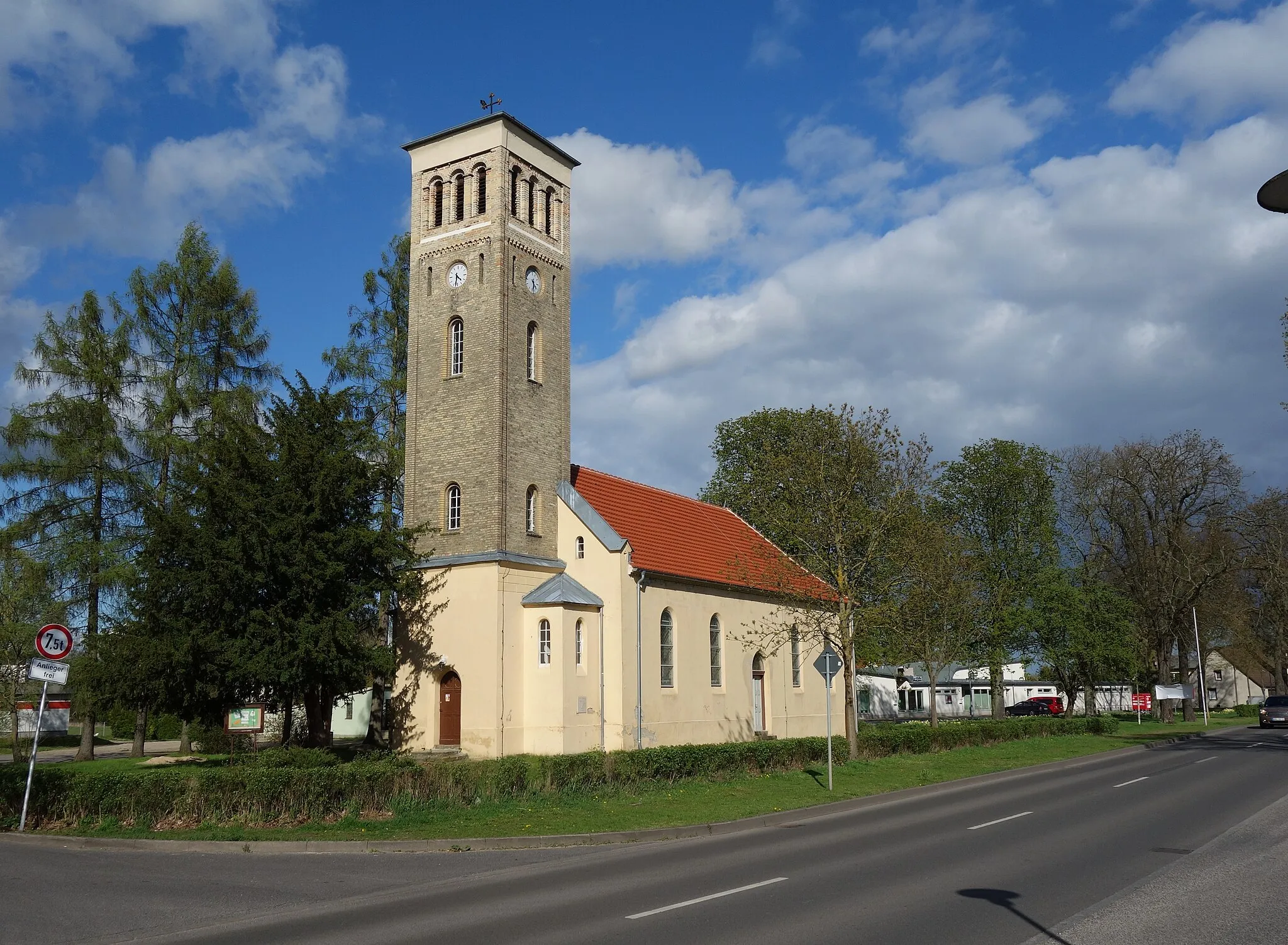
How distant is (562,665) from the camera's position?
28.2 metres

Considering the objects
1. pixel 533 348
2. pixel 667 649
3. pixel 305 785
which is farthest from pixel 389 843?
pixel 533 348

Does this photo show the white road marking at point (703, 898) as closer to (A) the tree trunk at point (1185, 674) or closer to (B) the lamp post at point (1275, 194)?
(B) the lamp post at point (1275, 194)

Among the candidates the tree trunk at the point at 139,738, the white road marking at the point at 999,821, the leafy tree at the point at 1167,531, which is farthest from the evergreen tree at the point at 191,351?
the leafy tree at the point at 1167,531

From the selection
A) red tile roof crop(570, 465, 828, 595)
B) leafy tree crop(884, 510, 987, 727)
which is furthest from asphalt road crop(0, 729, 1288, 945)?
red tile roof crop(570, 465, 828, 595)

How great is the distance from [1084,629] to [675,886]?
143 ft

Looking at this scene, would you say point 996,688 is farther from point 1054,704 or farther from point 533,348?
point 533,348

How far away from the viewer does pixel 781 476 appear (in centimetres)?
3003

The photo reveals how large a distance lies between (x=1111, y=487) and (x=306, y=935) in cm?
5361

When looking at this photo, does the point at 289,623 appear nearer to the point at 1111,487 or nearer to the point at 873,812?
the point at 873,812

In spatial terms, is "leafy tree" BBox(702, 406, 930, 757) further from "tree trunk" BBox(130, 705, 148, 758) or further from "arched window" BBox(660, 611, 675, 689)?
"tree trunk" BBox(130, 705, 148, 758)

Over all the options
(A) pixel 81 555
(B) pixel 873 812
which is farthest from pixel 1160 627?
(A) pixel 81 555

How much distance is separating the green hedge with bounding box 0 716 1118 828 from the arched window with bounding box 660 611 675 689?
9.22 meters

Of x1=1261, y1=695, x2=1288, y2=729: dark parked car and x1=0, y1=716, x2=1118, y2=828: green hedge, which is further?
x1=1261, y1=695, x2=1288, y2=729: dark parked car

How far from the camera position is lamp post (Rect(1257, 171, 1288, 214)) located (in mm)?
6375
